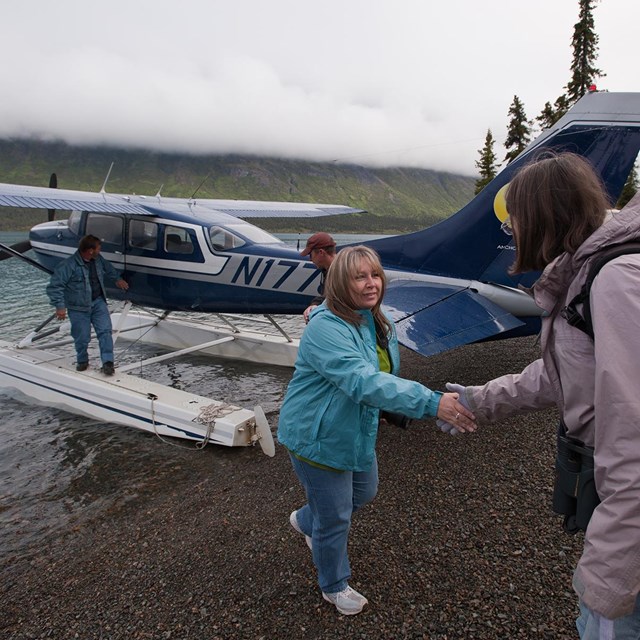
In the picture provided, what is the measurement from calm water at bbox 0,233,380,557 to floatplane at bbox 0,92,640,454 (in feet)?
0.88

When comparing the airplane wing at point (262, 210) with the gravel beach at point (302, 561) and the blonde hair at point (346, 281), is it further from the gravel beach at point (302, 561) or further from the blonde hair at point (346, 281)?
the blonde hair at point (346, 281)

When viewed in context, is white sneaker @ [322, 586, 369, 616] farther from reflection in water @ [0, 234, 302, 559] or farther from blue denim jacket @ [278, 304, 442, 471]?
reflection in water @ [0, 234, 302, 559]

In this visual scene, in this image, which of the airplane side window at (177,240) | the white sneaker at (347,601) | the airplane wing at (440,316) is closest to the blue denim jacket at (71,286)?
the airplane side window at (177,240)

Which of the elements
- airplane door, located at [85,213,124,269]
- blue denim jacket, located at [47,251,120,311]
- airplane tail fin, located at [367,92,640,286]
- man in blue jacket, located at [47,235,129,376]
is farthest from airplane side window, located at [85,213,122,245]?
airplane tail fin, located at [367,92,640,286]

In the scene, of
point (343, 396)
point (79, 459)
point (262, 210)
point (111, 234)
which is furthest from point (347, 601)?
point (262, 210)

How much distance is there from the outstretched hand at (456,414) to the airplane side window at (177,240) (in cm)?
659

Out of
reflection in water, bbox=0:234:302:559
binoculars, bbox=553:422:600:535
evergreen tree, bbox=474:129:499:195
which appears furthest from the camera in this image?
evergreen tree, bbox=474:129:499:195

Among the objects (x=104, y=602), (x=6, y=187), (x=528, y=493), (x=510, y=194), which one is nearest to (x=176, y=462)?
(x=104, y=602)

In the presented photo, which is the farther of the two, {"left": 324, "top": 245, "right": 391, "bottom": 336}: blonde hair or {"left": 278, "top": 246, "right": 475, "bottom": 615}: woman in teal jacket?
{"left": 324, "top": 245, "right": 391, "bottom": 336}: blonde hair

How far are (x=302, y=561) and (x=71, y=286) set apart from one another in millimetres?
5578

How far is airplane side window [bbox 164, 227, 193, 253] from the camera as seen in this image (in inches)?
309

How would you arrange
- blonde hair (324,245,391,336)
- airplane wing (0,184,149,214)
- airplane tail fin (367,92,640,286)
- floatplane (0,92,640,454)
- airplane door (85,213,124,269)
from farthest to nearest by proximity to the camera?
1. airplane door (85,213,124,269)
2. airplane wing (0,184,149,214)
3. floatplane (0,92,640,454)
4. airplane tail fin (367,92,640,286)
5. blonde hair (324,245,391,336)

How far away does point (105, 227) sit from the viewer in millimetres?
8273

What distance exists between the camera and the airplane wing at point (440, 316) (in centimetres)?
470
